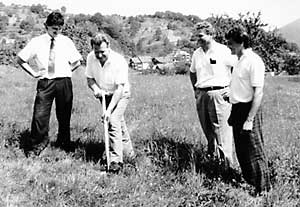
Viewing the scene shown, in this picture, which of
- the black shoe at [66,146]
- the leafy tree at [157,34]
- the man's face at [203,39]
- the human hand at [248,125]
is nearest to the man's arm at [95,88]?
the black shoe at [66,146]

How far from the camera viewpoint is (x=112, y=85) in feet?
18.9

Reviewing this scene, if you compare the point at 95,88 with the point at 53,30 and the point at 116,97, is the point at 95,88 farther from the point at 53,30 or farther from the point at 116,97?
the point at 53,30

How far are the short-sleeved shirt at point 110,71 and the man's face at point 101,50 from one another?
10 cm

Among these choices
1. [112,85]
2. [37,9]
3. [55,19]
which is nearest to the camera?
[112,85]

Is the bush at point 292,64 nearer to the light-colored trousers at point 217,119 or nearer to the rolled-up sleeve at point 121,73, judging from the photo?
the light-colored trousers at point 217,119

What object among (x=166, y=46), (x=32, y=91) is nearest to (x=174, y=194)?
(x=32, y=91)

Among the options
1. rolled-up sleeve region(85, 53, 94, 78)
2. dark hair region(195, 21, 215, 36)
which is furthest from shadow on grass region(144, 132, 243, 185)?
dark hair region(195, 21, 215, 36)

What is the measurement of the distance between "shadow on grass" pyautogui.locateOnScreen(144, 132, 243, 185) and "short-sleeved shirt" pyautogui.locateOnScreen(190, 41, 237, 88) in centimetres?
107

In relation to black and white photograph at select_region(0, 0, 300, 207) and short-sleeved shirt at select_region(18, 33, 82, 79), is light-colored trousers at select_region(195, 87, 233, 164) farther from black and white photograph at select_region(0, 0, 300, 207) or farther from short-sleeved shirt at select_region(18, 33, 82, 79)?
short-sleeved shirt at select_region(18, 33, 82, 79)

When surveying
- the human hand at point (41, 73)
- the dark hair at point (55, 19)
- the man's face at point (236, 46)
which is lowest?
the human hand at point (41, 73)

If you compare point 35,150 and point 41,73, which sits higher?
point 41,73

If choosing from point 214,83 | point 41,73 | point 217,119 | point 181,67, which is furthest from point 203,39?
point 181,67

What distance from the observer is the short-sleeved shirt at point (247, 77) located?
450 centimetres

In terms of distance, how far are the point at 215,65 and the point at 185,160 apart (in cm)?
142
